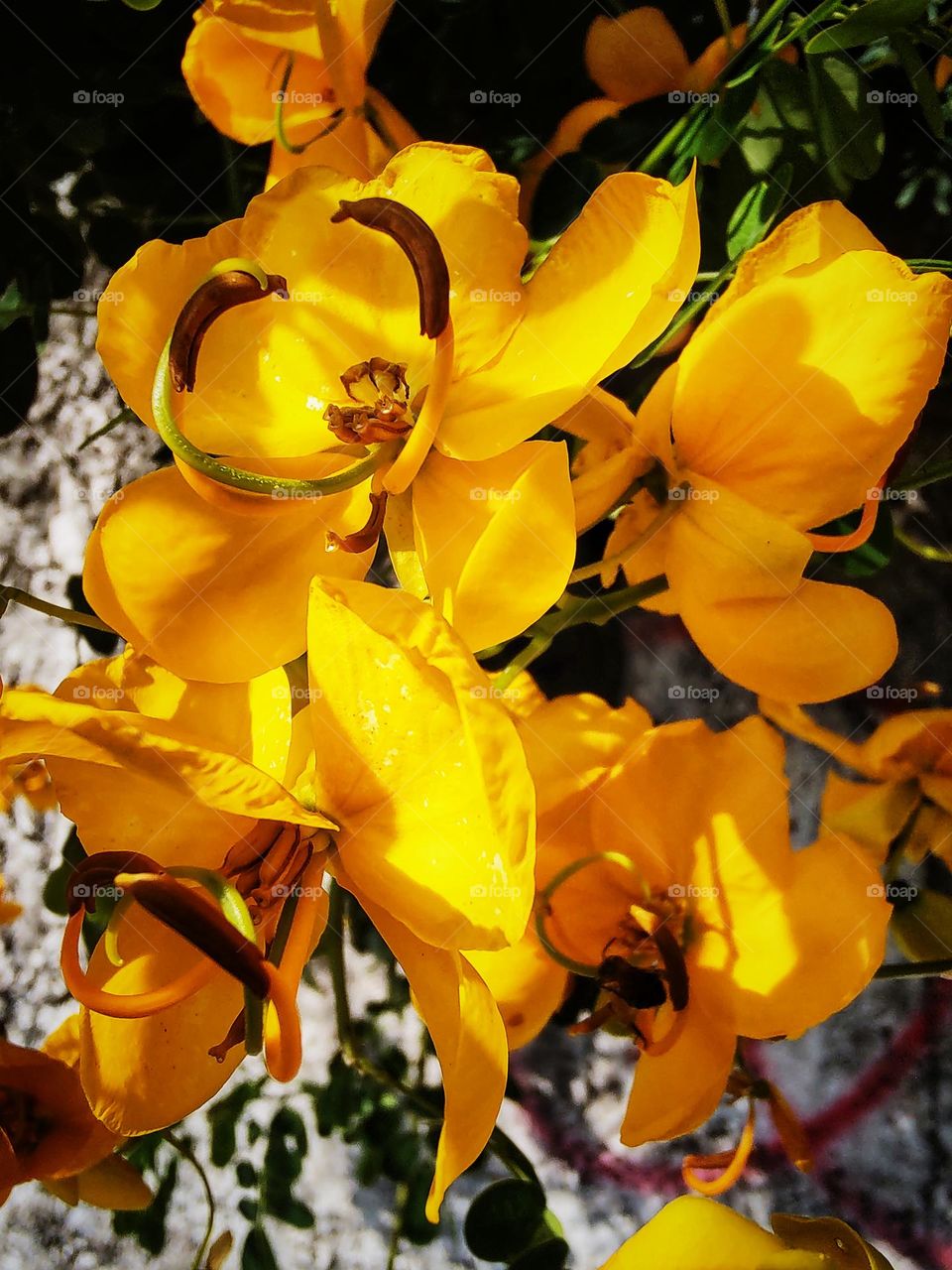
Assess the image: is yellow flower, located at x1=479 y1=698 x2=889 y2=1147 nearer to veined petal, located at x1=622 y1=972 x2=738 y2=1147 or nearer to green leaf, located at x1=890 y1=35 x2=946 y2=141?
veined petal, located at x1=622 y1=972 x2=738 y2=1147

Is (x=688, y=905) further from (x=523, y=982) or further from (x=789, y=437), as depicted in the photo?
(x=789, y=437)

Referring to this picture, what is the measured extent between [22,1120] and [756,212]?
2.28 feet

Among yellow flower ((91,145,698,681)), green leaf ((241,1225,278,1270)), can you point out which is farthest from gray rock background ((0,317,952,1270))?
yellow flower ((91,145,698,681))

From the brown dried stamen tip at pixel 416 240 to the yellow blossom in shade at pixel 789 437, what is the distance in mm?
138

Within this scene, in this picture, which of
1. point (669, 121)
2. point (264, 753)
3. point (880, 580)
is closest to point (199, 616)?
point (264, 753)

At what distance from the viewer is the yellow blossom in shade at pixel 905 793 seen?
69cm

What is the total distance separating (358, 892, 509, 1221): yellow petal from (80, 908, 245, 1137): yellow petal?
113 millimetres

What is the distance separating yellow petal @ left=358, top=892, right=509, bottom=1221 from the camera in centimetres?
48

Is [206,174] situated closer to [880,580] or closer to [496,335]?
[496,335]

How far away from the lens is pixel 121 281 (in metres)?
0.52

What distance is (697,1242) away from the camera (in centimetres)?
53

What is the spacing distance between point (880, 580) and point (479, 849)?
587 millimetres

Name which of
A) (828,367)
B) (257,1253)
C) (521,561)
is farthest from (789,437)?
(257,1253)

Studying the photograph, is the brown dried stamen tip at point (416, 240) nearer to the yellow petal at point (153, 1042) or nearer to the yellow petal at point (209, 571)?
the yellow petal at point (209, 571)
